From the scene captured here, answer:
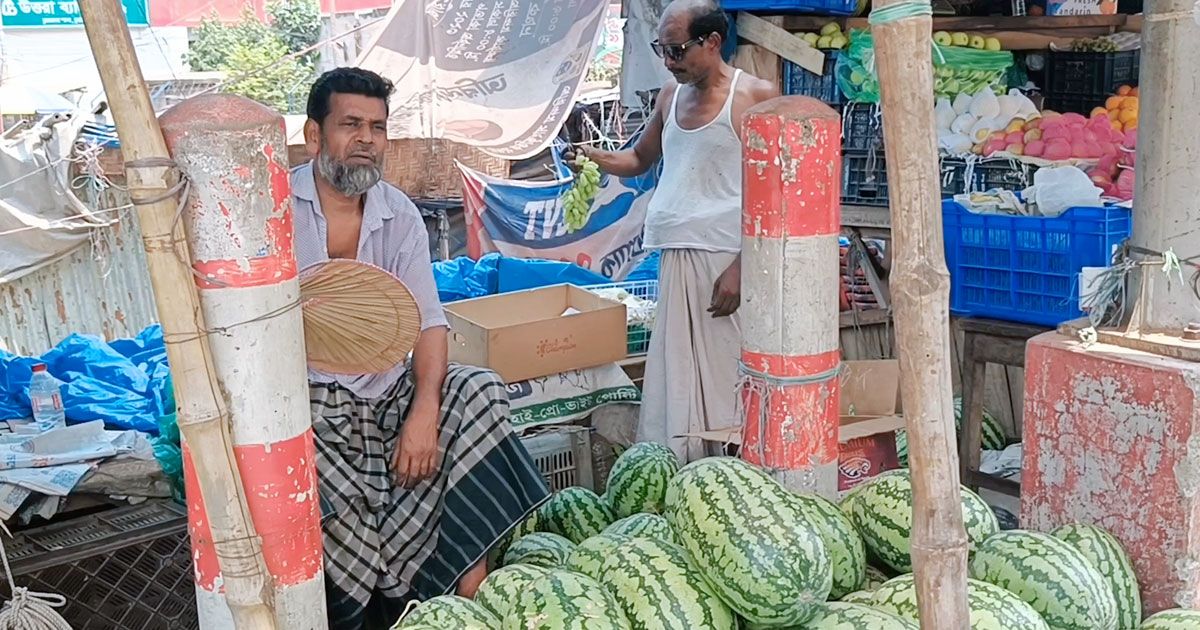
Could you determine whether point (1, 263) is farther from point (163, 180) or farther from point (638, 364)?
point (163, 180)

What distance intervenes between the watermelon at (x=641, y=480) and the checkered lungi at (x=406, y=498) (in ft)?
1.17

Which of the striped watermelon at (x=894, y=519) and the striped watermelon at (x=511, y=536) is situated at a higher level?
the striped watermelon at (x=894, y=519)

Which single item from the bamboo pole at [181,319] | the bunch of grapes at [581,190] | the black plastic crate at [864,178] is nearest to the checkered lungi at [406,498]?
the bamboo pole at [181,319]

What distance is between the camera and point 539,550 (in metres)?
3.08

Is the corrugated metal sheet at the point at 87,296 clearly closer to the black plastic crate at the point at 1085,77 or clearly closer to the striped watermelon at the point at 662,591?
the black plastic crate at the point at 1085,77

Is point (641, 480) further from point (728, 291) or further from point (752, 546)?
point (752, 546)

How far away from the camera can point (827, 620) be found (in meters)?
2.30

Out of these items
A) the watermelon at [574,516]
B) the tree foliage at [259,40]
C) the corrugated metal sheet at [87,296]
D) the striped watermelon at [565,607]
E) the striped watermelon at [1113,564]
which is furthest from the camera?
the tree foliage at [259,40]

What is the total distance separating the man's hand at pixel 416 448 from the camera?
10.5 feet

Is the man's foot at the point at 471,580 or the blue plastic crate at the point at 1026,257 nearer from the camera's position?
the man's foot at the point at 471,580

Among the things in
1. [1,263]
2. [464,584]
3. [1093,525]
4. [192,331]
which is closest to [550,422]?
[464,584]

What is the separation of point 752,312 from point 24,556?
93.7 inches

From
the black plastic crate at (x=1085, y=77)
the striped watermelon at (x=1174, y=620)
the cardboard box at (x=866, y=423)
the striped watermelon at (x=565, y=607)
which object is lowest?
the cardboard box at (x=866, y=423)

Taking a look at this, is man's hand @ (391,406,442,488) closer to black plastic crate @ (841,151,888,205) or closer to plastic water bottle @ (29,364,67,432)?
plastic water bottle @ (29,364,67,432)
